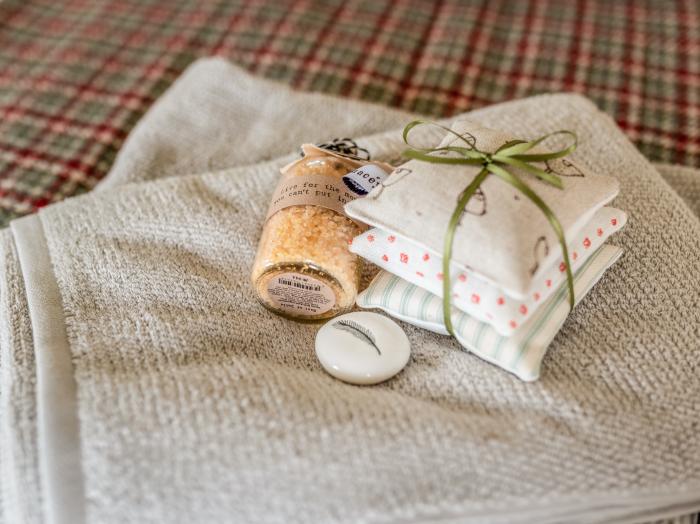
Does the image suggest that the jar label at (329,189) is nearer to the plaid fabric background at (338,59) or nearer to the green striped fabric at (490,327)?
the green striped fabric at (490,327)

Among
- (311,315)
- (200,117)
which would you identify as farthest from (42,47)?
(311,315)

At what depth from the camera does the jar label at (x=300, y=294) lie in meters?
0.71

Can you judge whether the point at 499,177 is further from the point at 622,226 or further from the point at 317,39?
the point at 317,39

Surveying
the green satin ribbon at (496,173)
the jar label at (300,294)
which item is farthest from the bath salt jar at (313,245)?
the green satin ribbon at (496,173)

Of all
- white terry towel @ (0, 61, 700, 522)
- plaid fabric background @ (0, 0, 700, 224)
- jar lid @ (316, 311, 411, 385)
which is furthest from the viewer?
plaid fabric background @ (0, 0, 700, 224)

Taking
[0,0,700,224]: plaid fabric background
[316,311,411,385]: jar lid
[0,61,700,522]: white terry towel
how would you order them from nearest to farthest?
1. [0,61,700,522]: white terry towel
2. [316,311,411,385]: jar lid
3. [0,0,700,224]: plaid fabric background

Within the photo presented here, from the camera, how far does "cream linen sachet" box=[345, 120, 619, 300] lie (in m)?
0.60

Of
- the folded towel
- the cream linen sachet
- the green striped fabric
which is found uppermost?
the cream linen sachet

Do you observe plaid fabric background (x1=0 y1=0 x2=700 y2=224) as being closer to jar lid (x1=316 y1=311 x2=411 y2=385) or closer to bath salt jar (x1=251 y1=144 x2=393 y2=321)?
bath salt jar (x1=251 y1=144 x2=393 y2=321)

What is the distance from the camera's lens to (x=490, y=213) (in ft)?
2.03

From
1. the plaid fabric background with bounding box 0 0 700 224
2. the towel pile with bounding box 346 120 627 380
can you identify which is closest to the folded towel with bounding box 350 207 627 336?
the towel pile with bounding box 346 120 627 380

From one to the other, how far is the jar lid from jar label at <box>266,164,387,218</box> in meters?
0.14

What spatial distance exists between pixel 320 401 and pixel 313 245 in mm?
178

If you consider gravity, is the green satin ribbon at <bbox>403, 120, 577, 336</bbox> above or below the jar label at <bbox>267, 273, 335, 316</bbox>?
above
